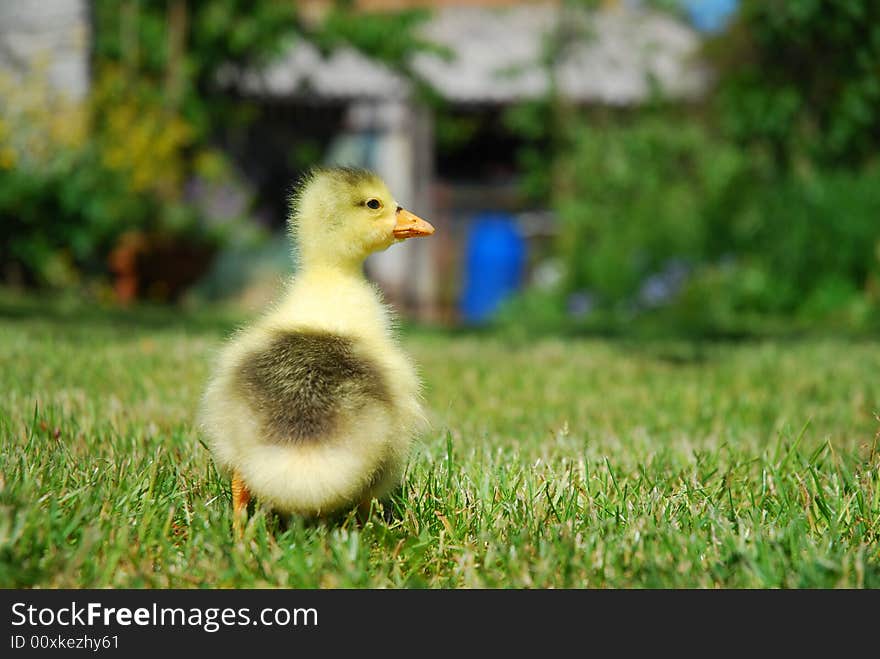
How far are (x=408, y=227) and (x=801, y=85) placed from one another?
34.5 feet

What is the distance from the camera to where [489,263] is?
557 inches

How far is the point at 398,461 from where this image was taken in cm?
217

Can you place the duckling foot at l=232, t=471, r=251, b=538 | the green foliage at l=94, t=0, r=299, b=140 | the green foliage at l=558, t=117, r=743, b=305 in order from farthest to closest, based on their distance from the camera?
1. the green foliage at l=94, t=0, r=299, b=140
2. the green foliage at l=558, t=117, r=743, b=305
3. the duckling foot at l=232, t=471, r=251, b=538

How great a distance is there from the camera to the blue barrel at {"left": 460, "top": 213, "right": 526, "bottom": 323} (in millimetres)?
14078

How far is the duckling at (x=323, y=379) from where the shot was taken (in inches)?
78.3

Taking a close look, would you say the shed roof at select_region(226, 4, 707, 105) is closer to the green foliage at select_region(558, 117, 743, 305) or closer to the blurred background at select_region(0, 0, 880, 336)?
A: the blurred background at select_region(0, 0, 880, 336)

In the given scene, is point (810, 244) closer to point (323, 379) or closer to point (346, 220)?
point (346, 220)

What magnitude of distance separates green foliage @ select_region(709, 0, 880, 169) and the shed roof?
1.50 meters

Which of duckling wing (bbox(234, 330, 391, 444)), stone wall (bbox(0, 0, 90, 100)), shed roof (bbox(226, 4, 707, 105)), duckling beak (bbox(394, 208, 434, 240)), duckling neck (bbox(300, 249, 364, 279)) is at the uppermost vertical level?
shed roof (bbox(226, 4, 707, 105))

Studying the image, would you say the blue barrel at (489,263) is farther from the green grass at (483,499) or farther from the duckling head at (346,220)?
the duckling head at (346,220)

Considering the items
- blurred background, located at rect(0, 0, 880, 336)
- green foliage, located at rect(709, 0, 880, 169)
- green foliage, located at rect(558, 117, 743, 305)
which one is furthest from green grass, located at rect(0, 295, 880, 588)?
green foliage, located at rect(709, 0, 880, 169)

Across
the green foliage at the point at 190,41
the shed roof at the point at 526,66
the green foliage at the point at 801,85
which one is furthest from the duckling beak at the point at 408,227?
the shed roof at the point at 526,66

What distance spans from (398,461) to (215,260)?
10.7 m

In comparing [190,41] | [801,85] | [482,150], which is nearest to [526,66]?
[482,150]
